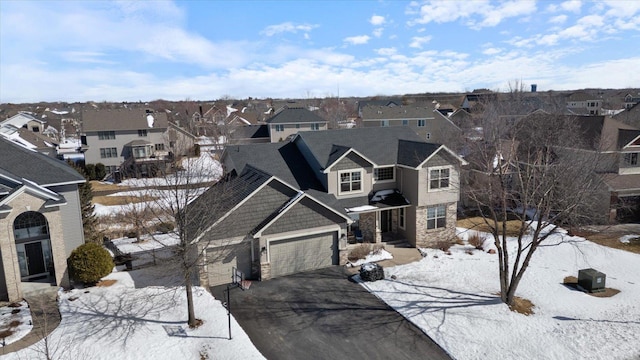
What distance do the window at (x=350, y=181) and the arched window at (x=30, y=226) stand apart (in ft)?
52.3

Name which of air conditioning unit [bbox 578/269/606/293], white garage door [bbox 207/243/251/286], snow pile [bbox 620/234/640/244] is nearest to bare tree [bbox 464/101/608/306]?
snow pile [bbox 620/234/640/244]

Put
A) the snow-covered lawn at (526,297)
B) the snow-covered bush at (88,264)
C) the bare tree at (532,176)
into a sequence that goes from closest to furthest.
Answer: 1. the snow-covered lawn at (526,297)
2. the snow-covered bush at (88,264)
3. the bare tree at (532,176)

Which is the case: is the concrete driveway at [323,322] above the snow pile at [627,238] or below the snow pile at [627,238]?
above

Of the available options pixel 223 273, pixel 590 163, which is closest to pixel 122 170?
pixel 223 273

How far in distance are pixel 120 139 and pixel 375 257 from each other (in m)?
45.1

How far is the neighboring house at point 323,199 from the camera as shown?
68.7ft

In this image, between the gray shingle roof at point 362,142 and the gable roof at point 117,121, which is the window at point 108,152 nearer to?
the gable roof at point 117,121

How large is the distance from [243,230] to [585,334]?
1522cm

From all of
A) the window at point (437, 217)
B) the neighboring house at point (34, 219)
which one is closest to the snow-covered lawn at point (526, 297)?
the window at point (437, 217)

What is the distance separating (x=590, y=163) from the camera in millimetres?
28641

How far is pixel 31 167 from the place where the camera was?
67.6 ft

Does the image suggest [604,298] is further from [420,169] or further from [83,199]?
[83,199]

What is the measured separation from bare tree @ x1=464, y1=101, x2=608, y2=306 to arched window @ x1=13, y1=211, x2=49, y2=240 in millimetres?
21145

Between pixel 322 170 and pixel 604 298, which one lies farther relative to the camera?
pixel 322 170
